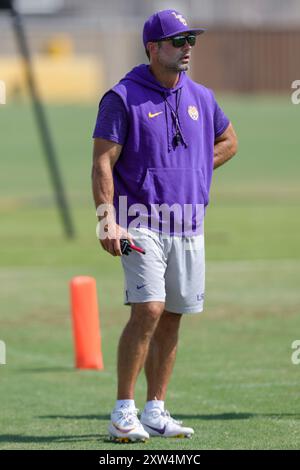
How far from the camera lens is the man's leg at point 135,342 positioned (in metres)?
7.36

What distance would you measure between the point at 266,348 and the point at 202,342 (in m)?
0.71

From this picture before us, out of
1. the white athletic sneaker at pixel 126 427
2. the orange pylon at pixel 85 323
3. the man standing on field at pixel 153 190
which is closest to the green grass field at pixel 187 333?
the white athletic sneaker at pixel 126 427

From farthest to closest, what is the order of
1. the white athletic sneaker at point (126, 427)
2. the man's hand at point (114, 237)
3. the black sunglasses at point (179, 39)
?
the black sunglasses at point (179, 39), the white athletic sneaker at point (126, 427), the man's hand at point (114, 237)

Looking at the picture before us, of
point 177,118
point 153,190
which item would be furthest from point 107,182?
point 177,118

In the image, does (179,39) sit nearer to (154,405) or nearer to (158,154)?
(158,154)

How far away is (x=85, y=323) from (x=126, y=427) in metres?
3.34

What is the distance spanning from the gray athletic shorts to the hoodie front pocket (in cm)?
21

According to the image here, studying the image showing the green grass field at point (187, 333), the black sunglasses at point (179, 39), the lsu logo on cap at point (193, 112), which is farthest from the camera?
the green grass field at point (187, 333)

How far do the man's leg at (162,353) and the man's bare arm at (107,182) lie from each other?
2.16 feet

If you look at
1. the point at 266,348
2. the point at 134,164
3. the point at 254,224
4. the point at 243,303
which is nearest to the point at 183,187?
the point at 134,164

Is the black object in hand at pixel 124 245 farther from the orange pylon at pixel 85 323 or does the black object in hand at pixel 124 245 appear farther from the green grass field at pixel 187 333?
the orange pylon at pixel 85 323

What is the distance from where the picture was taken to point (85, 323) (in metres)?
10.6

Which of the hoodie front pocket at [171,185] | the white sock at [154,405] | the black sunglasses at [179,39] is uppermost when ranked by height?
the black sunglasses at [179,39]

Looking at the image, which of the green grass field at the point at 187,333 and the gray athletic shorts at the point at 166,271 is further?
the green grass field at the point at 187,333
